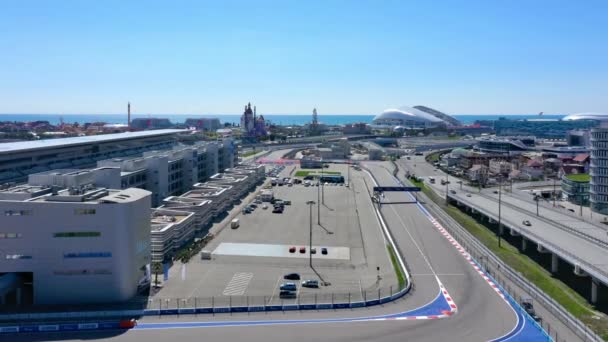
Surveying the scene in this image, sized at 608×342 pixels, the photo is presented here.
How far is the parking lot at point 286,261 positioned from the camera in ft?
50.8

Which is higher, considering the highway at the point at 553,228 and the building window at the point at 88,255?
the building window at the point at 88,255

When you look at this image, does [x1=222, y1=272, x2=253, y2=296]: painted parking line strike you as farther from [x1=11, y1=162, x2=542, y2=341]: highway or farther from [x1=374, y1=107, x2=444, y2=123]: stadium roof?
[x1=374, y1=107, x2=444, y2=123]: stadium roof

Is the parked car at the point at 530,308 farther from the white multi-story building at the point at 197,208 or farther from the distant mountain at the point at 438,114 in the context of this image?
the distant mountain at the point at 438,114

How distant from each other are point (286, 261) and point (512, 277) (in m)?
7.57

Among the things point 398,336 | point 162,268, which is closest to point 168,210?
point 162,268

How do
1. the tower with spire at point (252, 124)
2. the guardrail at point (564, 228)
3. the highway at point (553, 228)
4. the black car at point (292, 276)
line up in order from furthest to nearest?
the tower with spire at point (252, 124), the guardrail at point (564, 228), the highway at point (553, 228), the black car at point (292, 276)

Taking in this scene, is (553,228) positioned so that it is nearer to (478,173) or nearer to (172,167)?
(172,167)

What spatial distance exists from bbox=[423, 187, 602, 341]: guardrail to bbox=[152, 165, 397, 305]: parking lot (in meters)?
3.32

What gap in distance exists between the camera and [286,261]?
62.6 ft

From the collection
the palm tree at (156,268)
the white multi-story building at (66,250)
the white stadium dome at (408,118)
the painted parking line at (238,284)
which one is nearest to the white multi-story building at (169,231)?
the palm tree at (156,268)

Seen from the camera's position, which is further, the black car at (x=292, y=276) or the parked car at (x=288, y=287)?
the black car at (x=292, y=276)

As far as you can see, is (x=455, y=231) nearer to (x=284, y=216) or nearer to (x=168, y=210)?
(x=284, y=216)

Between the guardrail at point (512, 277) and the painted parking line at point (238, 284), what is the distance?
7771mm

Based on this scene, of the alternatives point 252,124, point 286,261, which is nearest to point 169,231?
point 286,261
